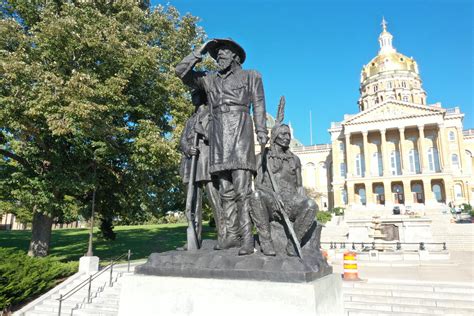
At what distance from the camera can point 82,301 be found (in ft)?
36.4

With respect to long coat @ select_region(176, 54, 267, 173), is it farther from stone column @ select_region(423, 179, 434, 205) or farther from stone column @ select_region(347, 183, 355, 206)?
stone column @ select_region(347, 183, 355, 206)

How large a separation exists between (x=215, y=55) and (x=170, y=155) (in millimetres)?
10440

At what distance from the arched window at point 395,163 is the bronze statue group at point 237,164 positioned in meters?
65.6

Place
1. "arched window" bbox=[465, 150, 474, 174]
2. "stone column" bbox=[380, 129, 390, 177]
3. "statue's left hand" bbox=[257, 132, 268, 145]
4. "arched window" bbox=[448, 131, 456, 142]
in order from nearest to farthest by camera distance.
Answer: "statue's left hand" bbox=[257, 132, 268, 145], "arched window" bbox=[465, 150, 474, 174], "stone column" bbox=[380, 129, 390, 177], "arched window" bbox=[448, 131, 456, 142]

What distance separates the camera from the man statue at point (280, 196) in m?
4.32

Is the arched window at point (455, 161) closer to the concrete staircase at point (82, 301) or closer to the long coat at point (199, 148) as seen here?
the concrete staircase at point (82, 301)

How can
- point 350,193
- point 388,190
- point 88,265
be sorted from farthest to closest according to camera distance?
1. point 350,193
2. point 388,190
3. point 88,265

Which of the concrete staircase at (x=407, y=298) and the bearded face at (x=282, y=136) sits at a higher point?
the bearded face at (x=282, y=136)

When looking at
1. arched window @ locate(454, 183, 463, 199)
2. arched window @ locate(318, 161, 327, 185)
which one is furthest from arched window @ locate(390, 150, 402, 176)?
arched window @ locate(318, 161, 327, 185)

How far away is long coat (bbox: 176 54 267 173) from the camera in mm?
4562

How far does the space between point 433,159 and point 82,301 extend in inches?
2551

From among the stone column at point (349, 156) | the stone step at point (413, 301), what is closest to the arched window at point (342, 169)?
the stone column at point (349, 156)

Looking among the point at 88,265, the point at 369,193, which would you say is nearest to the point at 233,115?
the point at 88,265

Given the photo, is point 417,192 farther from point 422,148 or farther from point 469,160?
point 469,160
